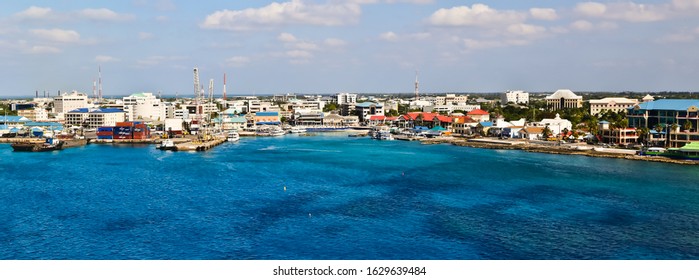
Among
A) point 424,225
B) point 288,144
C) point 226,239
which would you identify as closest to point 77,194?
point 226,239

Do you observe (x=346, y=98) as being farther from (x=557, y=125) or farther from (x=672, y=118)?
(x=672, y=118)

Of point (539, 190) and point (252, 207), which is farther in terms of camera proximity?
point (539, 190)

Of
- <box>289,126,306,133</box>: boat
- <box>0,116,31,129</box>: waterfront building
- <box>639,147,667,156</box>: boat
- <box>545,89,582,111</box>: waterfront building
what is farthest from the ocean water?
<box>545,89,582,111</box>: waterfront building

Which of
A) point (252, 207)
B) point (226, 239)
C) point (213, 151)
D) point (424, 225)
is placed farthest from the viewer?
point (213, 151)

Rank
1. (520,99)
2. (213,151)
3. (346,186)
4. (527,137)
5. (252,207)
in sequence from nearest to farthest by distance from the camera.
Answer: (252,207) < (346,186) < (213,151) < (527,137) < (520,99)

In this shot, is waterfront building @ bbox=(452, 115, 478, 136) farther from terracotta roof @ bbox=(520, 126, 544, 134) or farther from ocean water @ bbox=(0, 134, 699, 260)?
ocean water @ bbox=(0, 134, 699, 260)

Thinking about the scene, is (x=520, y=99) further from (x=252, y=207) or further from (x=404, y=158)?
(x=252, y=207)
